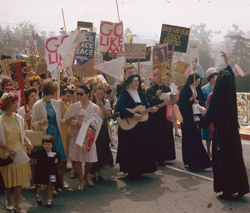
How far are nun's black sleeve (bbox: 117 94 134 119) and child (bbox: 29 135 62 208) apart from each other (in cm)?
183

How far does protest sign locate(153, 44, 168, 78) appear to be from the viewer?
316 inches

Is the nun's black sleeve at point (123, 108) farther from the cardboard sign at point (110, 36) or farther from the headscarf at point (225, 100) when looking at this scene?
the cardboard sign at point (110, 36)

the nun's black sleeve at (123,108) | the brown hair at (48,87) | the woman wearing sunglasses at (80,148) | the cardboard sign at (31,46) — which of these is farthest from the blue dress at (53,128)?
the cardboard sign at (31,46)

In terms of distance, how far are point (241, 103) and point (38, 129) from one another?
1102cm

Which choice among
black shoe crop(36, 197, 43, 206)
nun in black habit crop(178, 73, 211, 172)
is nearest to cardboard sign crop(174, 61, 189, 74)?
nun in black habit crop(178, 73, 211, 172)

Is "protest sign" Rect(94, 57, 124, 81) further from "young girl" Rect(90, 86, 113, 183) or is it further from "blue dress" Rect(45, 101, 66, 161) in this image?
"blue dress" Rect(45, 101, 66, 161)

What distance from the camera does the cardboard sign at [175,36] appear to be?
9.68 metres

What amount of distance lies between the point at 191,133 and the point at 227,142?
7.13ft

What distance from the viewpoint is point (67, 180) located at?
6742mm

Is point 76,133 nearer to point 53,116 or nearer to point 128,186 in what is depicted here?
point 53,116

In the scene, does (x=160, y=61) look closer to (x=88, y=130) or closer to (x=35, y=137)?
(x=88, y=130)

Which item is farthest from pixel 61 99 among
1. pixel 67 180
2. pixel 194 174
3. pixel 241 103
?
pixel 241 103

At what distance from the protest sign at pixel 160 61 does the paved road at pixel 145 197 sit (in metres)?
2.33

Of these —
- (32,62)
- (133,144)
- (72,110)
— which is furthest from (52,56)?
(32,62)
